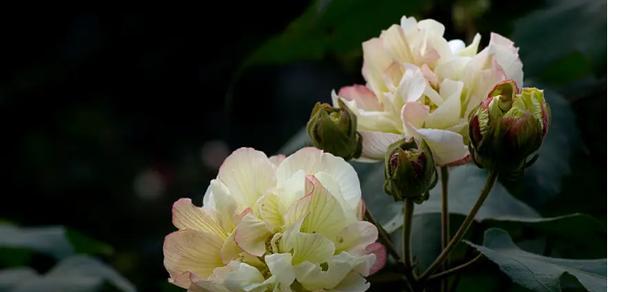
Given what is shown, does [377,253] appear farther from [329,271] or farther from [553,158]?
[553,158]

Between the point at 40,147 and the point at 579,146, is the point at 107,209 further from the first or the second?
the point at 579,146

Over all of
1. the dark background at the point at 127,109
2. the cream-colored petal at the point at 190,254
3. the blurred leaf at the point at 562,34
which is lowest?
the cream-colored petal at the point at 190,254

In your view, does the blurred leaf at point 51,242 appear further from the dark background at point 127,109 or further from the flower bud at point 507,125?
the dark background at point 127,109

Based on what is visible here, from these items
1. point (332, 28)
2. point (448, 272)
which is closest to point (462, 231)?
point (448, 272)

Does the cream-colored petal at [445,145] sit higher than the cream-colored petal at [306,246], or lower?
higher

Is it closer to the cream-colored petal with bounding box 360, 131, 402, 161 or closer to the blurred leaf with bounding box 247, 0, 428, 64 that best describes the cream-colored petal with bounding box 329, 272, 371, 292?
the cream-colored petal with bounding box 360, 131, 402, 161

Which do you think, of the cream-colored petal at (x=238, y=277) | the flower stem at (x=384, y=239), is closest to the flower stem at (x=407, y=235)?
the flower stem at (x=384, y=239)
